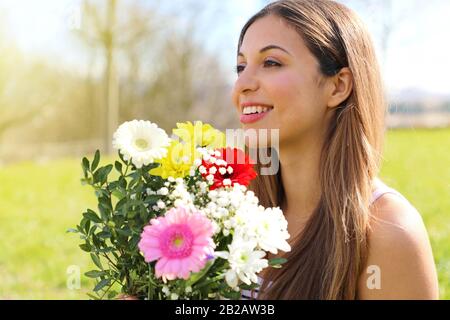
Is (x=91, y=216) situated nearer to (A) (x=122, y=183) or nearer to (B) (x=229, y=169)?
(A) (x=122, y=183)

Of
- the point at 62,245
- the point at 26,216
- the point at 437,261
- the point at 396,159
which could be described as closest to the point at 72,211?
the point at 26,216

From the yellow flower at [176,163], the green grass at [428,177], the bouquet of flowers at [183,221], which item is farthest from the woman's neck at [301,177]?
the green grass at [428,177]

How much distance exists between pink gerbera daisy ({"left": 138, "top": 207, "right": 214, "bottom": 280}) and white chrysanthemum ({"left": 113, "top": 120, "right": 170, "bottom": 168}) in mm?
185

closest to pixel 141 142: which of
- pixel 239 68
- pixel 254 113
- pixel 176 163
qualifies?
pixel 176 163

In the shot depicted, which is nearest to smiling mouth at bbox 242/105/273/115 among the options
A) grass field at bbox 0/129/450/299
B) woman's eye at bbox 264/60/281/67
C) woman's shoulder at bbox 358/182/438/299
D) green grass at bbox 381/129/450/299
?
woman's eye at bbox 264/60/281/67

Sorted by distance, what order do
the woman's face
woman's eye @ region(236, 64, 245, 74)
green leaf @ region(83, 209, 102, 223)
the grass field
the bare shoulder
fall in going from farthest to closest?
the grass field < woman's eye @ region(236, 64, 245, 74) < the woman's face < the bare shoulder < green leaf @ region(83, 209, 102, 223)

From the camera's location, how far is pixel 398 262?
176cm

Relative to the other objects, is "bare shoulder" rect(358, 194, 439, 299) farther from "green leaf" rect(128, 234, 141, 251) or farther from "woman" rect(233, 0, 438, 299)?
"green leaf" rect(128, 234, 141, 251)

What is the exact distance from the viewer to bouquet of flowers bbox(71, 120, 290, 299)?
1.29 m

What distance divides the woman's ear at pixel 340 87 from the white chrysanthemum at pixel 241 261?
2.85 feet

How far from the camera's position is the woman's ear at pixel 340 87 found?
200cm

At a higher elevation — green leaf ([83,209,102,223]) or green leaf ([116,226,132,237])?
green leaf ([83,209,102,223])

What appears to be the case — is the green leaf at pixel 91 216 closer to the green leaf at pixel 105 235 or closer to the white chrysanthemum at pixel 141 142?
the green leaf at pixel 105 235
